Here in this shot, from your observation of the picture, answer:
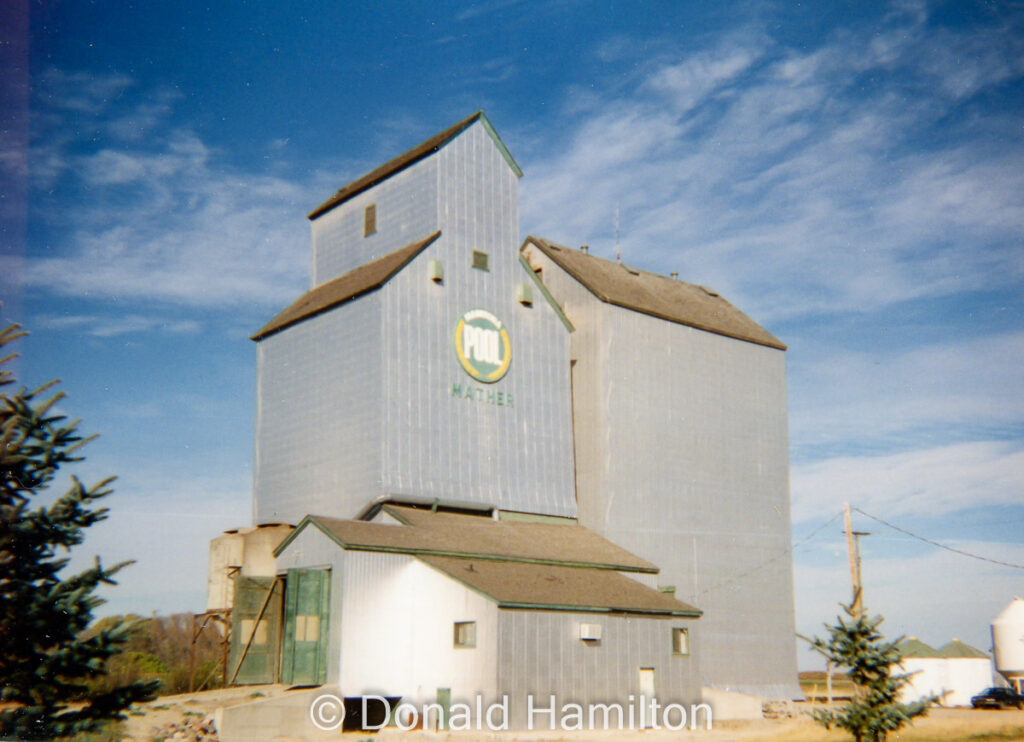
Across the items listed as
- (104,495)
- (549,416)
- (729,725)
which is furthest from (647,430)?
(104,495)

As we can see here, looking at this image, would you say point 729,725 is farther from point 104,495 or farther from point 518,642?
point 104,495

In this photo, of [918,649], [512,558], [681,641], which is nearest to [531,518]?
[512,558]

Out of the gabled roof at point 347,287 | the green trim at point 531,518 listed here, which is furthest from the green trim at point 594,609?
the gabled roof at point 347,287

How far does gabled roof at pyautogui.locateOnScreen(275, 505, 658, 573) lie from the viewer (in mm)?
31984

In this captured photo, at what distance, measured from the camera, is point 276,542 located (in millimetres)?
37844

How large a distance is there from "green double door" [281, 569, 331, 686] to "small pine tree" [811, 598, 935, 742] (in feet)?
48.7

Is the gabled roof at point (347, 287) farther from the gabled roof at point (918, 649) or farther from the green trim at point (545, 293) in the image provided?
the gabled roof at point (918, 649)

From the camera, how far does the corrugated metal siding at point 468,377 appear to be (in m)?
37.3

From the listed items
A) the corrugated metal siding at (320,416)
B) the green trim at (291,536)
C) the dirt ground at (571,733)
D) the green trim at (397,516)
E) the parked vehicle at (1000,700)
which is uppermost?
the corrugated metal siding at (320,416)

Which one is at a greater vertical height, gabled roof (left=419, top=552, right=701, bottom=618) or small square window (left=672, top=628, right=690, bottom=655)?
gabled roof (left=419, top=552, right=701, bottom=618)

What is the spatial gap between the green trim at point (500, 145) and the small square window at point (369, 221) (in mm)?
5808

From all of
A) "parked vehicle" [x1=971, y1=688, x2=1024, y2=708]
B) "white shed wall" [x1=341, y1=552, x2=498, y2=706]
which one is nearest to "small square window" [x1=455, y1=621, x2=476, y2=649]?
"white shed wall" [x1=341, y1=552, x2=498, y2=706]

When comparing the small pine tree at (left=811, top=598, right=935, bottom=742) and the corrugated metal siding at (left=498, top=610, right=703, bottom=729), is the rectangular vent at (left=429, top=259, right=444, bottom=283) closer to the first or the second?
the corrugated metal siding at (left=498, top=610, right=703, bottom=729)

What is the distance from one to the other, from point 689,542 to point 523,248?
16216 millimetres
